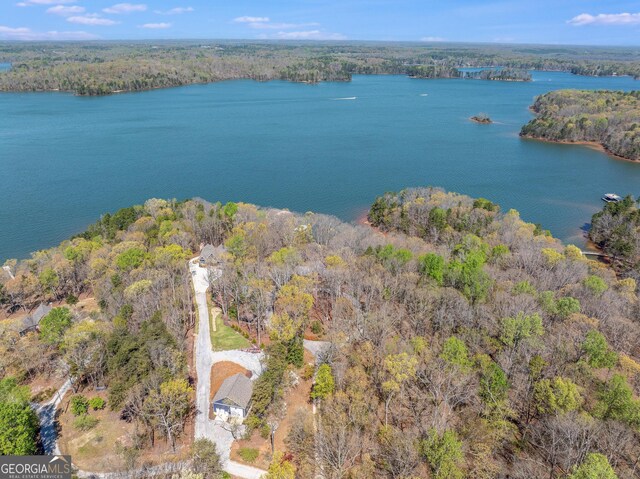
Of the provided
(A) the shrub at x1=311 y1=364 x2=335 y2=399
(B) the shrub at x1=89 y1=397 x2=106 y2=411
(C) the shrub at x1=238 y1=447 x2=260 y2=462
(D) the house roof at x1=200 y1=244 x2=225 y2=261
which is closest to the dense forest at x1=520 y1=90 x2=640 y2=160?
(D) the house roof at x1=200 y1=244 x2=225 y2=261

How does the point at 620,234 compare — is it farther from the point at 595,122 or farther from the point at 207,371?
the point at 595,122

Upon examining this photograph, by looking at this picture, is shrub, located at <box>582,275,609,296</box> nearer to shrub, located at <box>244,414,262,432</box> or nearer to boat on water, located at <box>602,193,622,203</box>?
shrub, located at <box>244,414,262,432</box>

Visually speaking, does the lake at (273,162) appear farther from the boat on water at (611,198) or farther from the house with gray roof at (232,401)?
the house with gray roof at (232,401)

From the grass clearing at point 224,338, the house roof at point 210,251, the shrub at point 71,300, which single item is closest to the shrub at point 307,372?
the grass clearing at point 224,338

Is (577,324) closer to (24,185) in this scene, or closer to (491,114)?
(24,185)

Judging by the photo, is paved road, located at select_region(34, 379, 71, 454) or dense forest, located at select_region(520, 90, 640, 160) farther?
dense forest, located at select_region(520, 90, 640, 160)

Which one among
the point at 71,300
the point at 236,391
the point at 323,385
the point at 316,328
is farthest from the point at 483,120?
the point at 236,391
